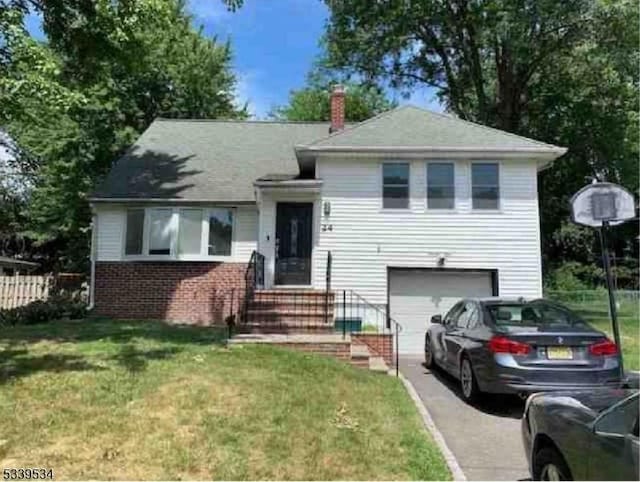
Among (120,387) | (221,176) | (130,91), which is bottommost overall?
(120,387)

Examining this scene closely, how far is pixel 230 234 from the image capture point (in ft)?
53.6

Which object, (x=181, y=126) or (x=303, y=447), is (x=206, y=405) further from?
(x=181, y=126)

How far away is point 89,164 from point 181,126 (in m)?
6.58

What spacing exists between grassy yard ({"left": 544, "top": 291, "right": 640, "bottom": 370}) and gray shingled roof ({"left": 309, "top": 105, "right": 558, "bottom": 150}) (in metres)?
5.10

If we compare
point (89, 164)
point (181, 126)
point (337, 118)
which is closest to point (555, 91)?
point (337, 118)

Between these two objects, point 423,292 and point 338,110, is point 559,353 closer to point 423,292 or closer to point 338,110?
point 423,292

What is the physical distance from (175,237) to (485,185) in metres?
8.54

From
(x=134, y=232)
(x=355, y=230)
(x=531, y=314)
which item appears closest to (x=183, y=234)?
(x=134, y=232)

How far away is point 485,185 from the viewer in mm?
15266

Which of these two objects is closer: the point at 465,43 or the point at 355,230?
the point at 355,230

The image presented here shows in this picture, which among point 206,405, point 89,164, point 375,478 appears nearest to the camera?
point 375,478

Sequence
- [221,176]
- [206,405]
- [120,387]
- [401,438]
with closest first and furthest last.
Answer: [401,438] → [206,405] → [120,387] → [221,176]

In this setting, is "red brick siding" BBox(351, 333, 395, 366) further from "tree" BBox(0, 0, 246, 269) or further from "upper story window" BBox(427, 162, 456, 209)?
"tree" BBox(0, 0, 246, 269)

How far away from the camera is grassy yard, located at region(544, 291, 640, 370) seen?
11.8 meters
